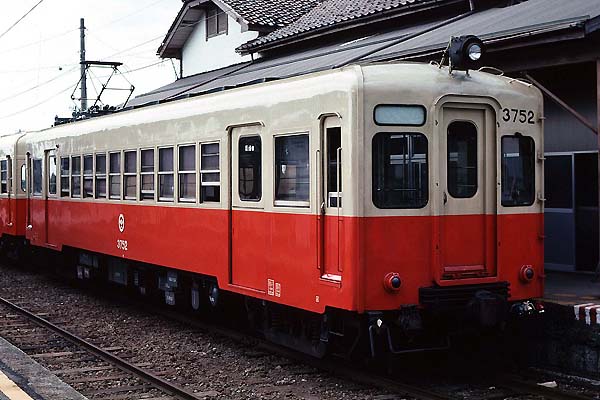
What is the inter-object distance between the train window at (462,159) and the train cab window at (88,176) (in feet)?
24.4

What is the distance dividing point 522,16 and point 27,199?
10644 mm

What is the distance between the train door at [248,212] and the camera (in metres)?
8.88

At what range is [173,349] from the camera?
10234mm

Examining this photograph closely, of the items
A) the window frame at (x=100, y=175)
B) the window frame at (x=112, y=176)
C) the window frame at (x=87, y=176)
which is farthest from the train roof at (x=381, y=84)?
the window frame at (x=87, y=176)

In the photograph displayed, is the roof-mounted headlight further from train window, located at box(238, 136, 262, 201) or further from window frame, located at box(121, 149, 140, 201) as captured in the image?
window frame, located at box(121, 149, 140, 201)

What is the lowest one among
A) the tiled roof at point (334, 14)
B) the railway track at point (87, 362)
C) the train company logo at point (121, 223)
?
the railway track at point (87, 362)

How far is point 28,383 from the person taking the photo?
774cm

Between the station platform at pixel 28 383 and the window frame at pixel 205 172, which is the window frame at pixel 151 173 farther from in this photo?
the station platform at pixel 28 383

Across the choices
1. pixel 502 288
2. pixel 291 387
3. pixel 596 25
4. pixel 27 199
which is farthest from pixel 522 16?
pixel 27 199

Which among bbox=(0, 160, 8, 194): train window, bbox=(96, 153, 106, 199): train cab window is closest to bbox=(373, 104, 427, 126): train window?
bbox=(96, 153, 106, 199): train cab window

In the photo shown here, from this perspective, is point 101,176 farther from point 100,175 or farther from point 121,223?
point 121,223

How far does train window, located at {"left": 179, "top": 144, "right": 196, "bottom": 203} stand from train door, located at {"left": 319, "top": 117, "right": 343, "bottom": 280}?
9.25 feet

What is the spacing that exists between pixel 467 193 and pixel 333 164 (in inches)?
49.3

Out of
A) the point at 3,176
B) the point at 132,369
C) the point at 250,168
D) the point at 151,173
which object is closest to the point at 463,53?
the point at 250,168
